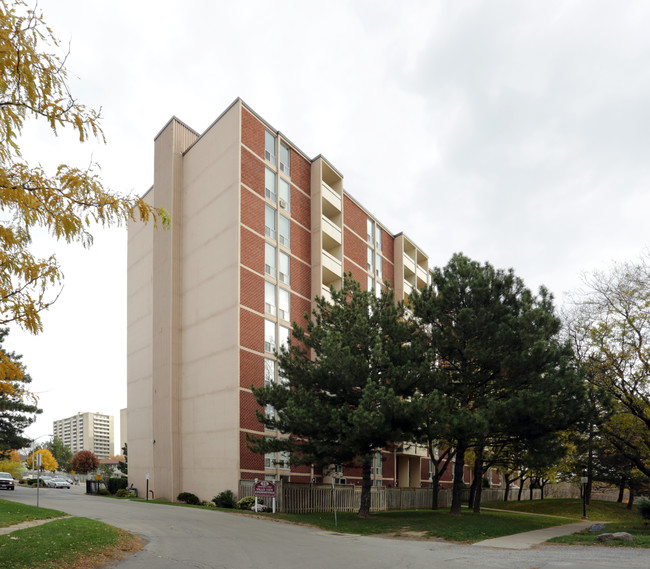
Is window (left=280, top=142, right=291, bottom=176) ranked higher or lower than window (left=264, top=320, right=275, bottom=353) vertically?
higher

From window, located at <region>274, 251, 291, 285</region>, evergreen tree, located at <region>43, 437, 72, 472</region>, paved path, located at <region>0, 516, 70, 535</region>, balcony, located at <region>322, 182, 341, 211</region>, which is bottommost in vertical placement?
evergreen tree, located at <region>43, 437, 72, 472</region>

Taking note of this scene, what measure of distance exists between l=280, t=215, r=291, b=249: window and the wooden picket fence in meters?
14.6

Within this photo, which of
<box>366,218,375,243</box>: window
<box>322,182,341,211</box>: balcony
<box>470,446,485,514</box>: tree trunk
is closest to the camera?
<box>470,446,485,514</box>: tree trunk

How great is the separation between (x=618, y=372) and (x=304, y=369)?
13.5m

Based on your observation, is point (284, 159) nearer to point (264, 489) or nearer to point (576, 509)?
point (264, 489)

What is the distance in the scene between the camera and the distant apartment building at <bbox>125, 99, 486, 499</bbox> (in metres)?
33.2

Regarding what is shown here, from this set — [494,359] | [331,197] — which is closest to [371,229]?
[331,197]

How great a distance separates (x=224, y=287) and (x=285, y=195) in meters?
8.11

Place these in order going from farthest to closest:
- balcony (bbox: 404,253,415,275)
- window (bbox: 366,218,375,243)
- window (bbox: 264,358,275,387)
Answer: balcony (bbox: 404,253,415,275) → window (bbox: 366,218,375,243) → window (bbox: 264,358,275,387)

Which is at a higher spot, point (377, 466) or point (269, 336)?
point (269, 336)

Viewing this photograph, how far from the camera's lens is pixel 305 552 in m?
15.3

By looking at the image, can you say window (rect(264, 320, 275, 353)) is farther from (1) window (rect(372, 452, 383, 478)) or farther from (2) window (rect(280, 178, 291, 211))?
(1) window (rect(372, 452, 383, 478))

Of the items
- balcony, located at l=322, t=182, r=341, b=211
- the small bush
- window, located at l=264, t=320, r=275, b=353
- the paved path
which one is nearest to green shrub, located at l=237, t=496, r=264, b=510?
the small bush

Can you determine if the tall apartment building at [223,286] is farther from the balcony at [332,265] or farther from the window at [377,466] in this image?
the window at [377,466]
